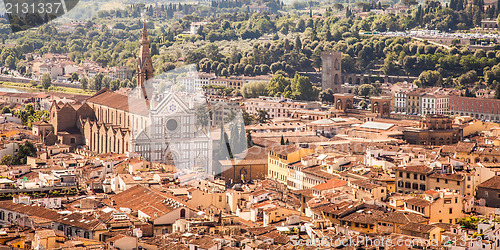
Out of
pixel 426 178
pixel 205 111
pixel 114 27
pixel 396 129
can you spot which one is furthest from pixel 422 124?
pixel 114 27

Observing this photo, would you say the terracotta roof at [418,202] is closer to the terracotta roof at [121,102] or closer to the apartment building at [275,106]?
the terracotta roof at [121,102]

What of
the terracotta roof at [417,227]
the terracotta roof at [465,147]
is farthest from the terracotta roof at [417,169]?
the terracotta roof at [465,147]

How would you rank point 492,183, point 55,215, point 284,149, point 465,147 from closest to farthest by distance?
point 55,215 → point 492,183 → point 465,147 → point 284,149

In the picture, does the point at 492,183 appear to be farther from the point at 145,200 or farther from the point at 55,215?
the point at 55,215

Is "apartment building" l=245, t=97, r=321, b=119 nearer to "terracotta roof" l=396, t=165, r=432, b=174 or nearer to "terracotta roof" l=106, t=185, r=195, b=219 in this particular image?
"terracotta roof" l=396, t=165, r=432, b=174

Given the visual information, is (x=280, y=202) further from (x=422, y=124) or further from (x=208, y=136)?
(x=422, y=124)

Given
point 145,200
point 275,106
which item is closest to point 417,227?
point 145,200

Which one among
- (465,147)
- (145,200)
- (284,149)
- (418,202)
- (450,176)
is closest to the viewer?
(418,202)
